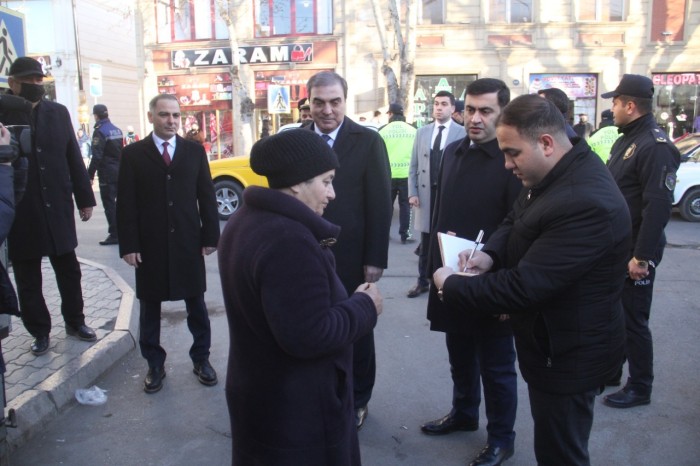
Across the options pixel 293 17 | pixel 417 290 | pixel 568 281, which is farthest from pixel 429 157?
pixel 293 17

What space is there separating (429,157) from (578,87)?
1698cm

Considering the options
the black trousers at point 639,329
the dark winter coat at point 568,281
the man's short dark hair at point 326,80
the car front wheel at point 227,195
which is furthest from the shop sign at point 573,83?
the dark winter coat at point 568,281

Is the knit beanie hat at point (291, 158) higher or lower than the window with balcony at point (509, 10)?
lower

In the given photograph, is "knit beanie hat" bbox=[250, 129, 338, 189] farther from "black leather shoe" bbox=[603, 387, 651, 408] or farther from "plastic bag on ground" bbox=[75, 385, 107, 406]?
"black leather shoe" bbox=[603, 387, 651, 408]

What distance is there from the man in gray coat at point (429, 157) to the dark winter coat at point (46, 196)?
328 centimetres

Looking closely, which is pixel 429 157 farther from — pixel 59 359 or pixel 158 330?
pixel 59 359

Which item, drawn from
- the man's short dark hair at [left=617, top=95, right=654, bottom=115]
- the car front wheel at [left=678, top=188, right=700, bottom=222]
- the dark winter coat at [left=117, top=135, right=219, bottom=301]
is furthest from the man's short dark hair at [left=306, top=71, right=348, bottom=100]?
the car front wheel at [left=678, top=188, right=700, bottom=222]

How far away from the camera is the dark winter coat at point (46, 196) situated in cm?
455

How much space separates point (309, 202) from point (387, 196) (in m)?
1.63

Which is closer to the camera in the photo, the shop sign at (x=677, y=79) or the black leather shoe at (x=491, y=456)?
the black leather shoe at (x=491, y=456)

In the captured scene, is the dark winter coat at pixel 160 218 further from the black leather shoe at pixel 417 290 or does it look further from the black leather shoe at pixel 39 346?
the black leather shoe at pixel 417 290

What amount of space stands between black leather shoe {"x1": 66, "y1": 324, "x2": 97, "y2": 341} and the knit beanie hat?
343cm

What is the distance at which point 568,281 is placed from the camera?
84.7 inches

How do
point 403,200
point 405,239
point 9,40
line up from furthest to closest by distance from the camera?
point 405,239, point 403,200, point 9,40
